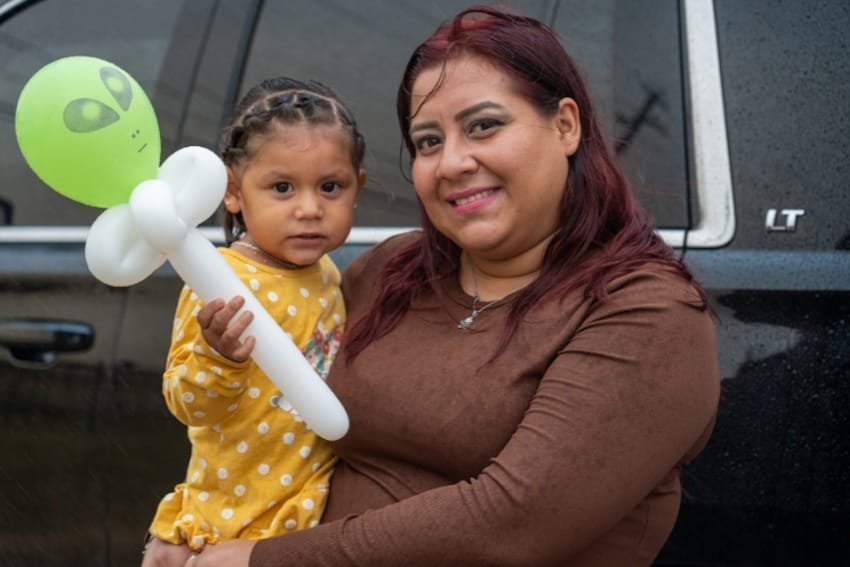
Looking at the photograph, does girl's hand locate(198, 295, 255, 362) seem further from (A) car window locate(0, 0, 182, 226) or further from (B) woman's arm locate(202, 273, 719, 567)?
(A) car window locate(0, 0, 182, 226)

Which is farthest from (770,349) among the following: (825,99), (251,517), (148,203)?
(148,203)

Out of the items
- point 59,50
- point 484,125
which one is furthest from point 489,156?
point 59,50

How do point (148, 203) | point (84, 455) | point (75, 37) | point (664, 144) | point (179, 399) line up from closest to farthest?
point (148, 203) < point (179, 399) < point (664, 144) < point (84, 455) < point (75, 37)

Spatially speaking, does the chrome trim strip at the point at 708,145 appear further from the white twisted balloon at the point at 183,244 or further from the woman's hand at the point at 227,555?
the woman's hand at the point at 227,555

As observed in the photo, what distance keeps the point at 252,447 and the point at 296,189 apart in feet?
1.45

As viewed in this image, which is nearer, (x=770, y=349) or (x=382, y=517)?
(x=382, y=517)

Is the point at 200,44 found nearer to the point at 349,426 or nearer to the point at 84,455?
the point at 84,455

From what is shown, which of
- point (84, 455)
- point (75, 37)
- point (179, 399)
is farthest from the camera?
point (75, 37)

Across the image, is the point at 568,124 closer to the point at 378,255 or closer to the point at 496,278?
the point at 496,278

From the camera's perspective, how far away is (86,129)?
64.7 inches

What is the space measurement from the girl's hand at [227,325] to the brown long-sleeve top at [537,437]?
0.87 feet

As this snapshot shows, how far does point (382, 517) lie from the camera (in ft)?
5.65

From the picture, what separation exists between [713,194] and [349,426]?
0.86 m

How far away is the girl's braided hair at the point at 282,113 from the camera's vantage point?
2053mm
